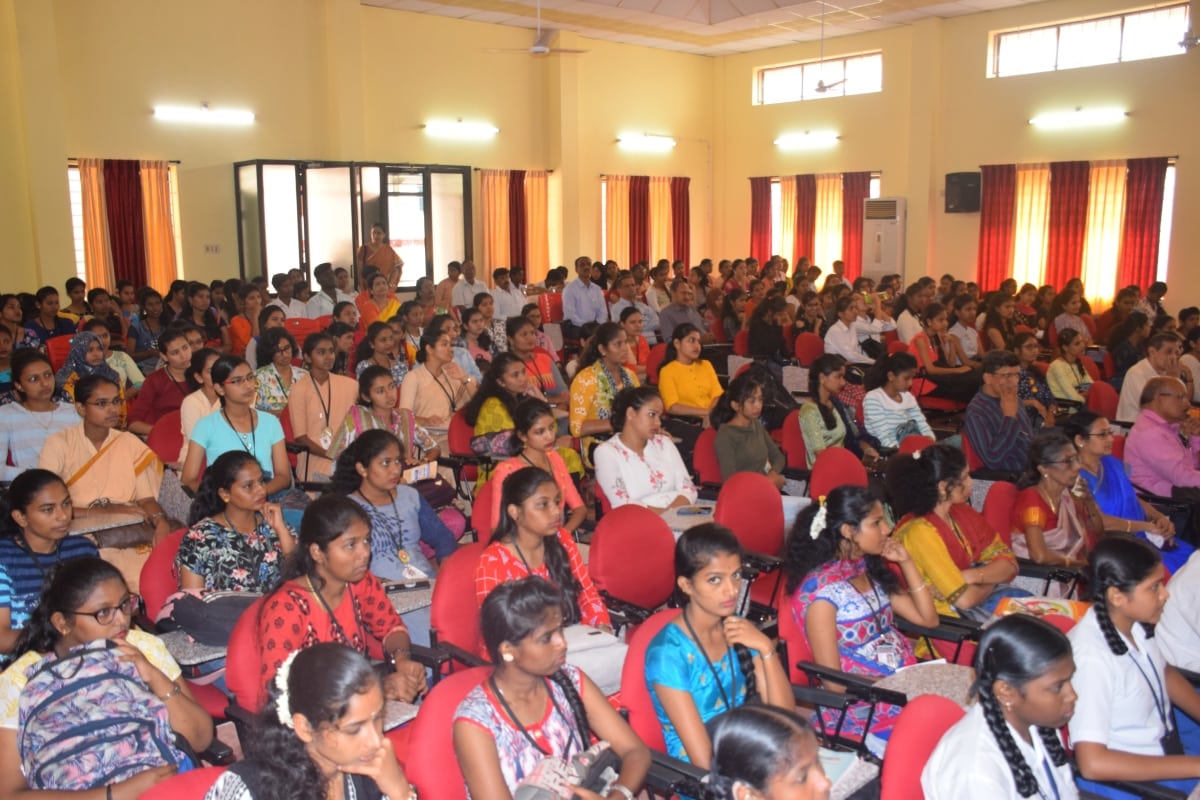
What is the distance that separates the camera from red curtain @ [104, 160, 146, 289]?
36.2 feet

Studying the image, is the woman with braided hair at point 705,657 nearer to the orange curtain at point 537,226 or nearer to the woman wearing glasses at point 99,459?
the woman wearing glasses at point 99,459

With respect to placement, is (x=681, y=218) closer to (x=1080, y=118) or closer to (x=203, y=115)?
(x=1080, y=118)

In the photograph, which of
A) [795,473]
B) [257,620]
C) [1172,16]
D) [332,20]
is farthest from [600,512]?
[1172,16]

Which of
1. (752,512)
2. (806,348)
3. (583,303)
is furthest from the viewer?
(583,303)

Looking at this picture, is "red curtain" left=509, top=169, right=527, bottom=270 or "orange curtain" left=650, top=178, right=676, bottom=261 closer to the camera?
"red curtain" left=509, top=169, right=527, bottom=270

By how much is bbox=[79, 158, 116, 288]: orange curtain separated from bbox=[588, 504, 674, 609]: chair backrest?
9.20 metres

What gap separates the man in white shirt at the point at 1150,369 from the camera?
21.8 ft

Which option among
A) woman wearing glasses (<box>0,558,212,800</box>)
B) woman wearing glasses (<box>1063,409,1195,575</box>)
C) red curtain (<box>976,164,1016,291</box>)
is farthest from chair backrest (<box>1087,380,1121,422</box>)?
red curtain (<box>976,164,1016,291</box>)

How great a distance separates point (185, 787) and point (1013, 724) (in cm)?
181

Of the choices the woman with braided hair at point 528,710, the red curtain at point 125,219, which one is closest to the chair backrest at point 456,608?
the woman with braided hair at point 528,710

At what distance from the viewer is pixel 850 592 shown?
3211 millimetres

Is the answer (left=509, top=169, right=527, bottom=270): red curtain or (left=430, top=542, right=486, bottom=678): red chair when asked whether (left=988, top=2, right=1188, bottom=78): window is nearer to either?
(left=509, top=169, right=527, bottom=270): red curtain

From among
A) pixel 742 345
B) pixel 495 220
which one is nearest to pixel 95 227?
pixel 495 220

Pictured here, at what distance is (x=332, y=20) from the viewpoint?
489 inches
